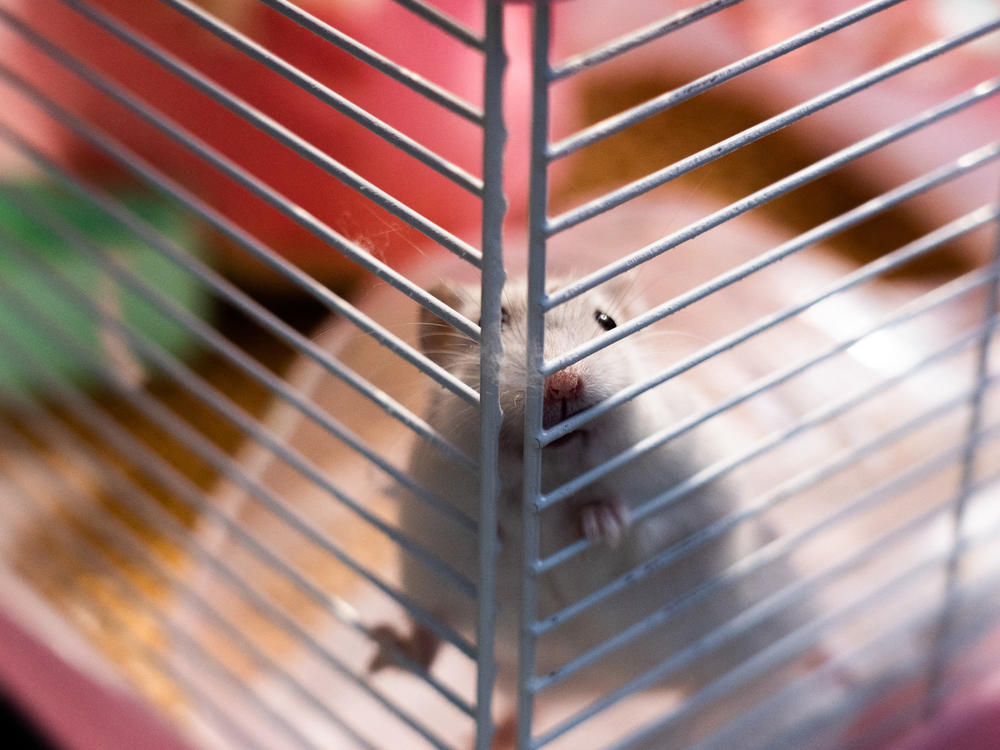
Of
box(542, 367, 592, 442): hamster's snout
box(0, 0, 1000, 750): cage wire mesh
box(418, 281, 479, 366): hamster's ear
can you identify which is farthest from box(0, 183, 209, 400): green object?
box(542, 367, 592, 442): hamster's snout

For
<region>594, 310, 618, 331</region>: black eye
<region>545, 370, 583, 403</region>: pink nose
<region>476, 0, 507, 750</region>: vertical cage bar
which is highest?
<region>594, 310, 618, 331</region>: black eye

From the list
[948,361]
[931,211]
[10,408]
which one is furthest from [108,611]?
[931,211]

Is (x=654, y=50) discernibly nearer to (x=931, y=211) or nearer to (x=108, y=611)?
(x=931, y=211)

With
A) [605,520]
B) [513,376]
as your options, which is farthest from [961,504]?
[513,376]

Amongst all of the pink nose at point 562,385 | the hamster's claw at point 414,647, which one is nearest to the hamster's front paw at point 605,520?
the pink nose at point 562,385

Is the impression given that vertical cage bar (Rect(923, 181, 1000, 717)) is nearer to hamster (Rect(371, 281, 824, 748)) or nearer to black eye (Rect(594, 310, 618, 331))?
hamster (Rect(371, 281, 824, 748))

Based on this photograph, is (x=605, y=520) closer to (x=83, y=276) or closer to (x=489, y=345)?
(x=489, y=345)

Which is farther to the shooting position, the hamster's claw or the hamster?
the hamster's claw
